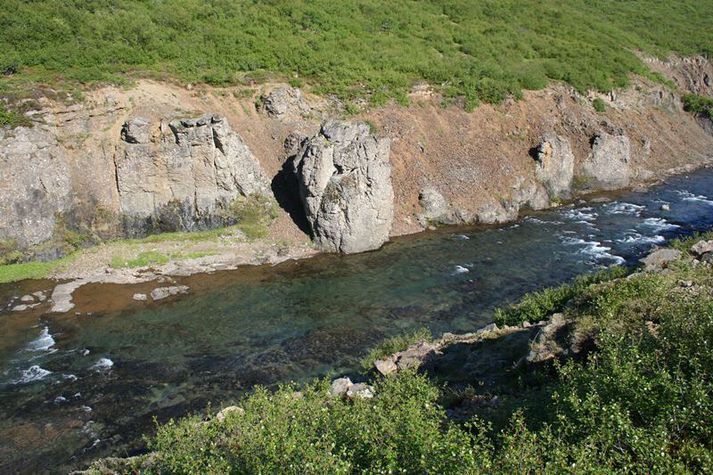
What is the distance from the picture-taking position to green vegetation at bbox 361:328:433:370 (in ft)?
63.3

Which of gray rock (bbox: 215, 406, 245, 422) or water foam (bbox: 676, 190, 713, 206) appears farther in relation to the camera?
water foam (bbox: 676, 190, 713, 206)

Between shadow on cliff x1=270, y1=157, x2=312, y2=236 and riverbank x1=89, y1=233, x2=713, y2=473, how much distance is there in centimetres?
2056

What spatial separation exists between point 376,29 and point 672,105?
114ft

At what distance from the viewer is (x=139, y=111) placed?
32.7 m

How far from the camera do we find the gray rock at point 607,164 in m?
43.8

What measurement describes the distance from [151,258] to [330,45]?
27.3 m

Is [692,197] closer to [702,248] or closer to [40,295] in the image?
[702,248]

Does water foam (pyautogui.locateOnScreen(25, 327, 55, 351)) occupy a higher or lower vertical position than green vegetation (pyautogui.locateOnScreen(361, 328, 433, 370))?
lower

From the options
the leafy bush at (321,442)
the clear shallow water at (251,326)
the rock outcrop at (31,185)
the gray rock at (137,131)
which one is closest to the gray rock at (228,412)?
the leafy bush at (321,442)

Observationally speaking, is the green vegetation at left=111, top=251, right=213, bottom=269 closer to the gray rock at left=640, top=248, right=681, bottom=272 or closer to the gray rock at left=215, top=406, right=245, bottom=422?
the gray rock at left=215, top=406, right=245, bottom=422

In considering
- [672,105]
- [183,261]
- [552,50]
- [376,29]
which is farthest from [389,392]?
[672,105]

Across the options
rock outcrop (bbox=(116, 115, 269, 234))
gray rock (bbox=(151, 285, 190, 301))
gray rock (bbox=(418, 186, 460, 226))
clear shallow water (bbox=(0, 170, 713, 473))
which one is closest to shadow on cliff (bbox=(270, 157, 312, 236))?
rock outcrop (bbox=(116, 115, 269, 234))

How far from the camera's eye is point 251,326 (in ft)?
76.8

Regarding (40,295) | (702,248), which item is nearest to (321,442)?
(702,248)
